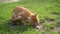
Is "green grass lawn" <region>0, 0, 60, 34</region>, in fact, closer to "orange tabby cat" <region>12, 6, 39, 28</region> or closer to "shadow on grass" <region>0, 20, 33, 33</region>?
"shadow on grass" <region>0, 20, 33, 33</region>

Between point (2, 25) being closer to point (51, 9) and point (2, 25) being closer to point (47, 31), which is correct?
point (47, 31)

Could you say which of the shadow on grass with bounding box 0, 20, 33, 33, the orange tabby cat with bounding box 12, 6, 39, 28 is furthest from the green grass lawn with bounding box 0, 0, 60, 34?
the orange tabby cat with bounding box 12, 6, 39, 28

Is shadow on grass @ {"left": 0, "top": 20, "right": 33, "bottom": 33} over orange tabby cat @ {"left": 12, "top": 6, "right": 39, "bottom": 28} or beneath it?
beneath

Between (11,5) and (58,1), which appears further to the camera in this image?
(58,1)

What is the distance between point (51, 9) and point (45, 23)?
204 centimetres

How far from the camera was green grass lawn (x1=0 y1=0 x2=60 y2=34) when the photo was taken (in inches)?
290

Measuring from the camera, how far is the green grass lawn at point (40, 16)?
7.35 meters

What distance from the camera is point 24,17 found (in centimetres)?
766

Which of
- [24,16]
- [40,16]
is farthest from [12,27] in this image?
[40,16]

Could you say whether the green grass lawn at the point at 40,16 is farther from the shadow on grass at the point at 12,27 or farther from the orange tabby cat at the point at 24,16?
the orange tabby cat at the point at 24,16

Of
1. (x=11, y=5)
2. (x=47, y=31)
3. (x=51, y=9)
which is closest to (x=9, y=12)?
(x=11, y=5)

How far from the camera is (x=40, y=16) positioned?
883cm

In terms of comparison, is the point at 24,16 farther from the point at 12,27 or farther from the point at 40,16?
the point at 40,16

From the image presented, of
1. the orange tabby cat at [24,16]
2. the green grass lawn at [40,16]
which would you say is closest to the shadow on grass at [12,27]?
the green grass lawn at [40,16]
